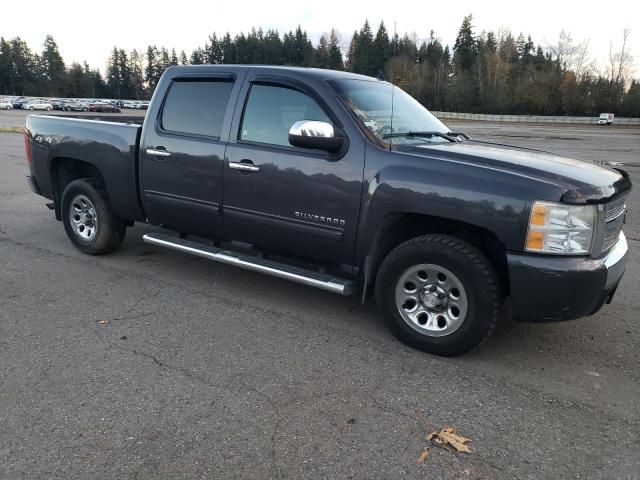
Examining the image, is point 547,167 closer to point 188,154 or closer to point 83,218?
point 188,154

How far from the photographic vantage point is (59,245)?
246 inches

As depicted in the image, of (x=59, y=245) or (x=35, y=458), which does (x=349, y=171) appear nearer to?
(x=35, y=458)

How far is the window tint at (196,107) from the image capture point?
183 inches

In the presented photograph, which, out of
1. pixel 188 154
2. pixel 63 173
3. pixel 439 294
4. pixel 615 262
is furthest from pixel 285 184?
pixel 63 173

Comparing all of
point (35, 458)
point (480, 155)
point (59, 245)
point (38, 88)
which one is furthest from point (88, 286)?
point (38, 88)

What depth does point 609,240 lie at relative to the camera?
11.5 feet

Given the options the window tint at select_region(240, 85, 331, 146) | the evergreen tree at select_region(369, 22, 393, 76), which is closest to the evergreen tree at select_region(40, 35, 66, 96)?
the evergreen tree at select_region(369, 22, 393, 76)

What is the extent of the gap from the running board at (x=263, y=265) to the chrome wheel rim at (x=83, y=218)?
0.92 meters

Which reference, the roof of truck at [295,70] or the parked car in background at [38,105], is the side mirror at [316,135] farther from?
the parked car in background at [38,105]

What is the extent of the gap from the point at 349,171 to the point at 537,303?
5.06 feet

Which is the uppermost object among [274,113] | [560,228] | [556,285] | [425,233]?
[274,113]

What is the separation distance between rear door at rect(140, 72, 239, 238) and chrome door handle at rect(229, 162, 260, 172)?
0.14 m

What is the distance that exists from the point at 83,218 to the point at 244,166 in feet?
8.07

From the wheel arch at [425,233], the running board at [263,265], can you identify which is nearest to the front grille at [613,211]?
the wheel arch at [425,233]
